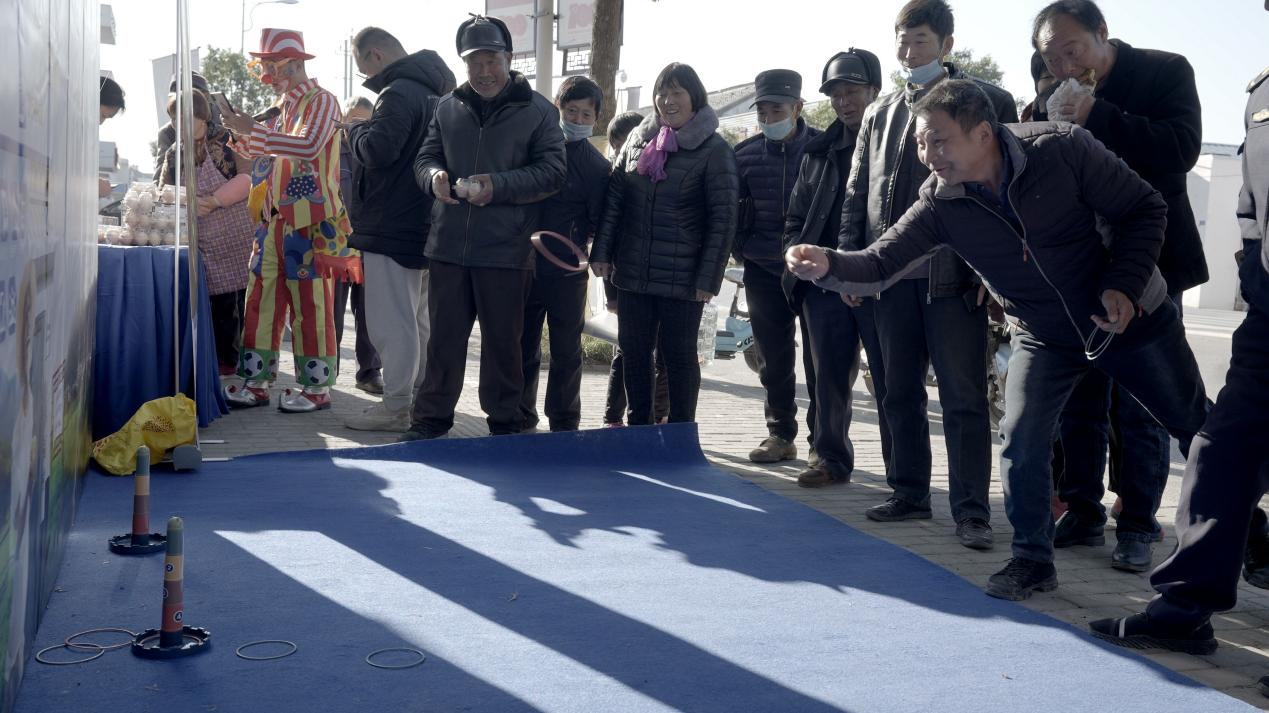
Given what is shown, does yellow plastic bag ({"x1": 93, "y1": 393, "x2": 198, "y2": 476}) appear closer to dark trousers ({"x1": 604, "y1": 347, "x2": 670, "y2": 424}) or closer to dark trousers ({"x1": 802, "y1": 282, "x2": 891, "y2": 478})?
dark trousers ({"x1": 604, "y1": 347, "x2": 670, "y2": 424})

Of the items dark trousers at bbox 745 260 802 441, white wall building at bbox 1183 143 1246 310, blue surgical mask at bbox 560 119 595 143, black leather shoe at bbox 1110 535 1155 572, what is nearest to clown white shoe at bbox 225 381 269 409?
blue surgical mask at bbox 560 119 595 143

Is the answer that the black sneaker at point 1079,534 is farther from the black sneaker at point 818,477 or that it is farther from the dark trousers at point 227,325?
the dark trousers at point 227,325

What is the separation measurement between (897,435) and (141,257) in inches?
170

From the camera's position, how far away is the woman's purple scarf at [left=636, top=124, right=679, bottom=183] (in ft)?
22.2

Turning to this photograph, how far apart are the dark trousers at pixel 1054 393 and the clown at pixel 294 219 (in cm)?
459

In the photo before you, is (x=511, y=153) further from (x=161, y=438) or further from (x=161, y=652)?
(x=161, y=652)

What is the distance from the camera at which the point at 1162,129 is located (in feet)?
15.6

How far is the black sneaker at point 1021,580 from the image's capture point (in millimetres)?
4461

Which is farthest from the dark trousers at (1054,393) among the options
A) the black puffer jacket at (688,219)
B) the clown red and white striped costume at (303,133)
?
the clown red and white striped costume at (303,133)

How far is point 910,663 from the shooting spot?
12.2ft

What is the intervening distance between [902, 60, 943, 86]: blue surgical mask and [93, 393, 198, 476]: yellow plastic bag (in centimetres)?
373

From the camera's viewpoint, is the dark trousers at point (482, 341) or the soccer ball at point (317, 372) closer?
the dark trousers at point (482, 341)

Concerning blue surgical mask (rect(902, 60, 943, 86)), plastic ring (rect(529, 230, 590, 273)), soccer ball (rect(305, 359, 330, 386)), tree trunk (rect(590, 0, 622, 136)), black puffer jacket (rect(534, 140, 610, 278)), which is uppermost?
tree trunk (rect(590, 0, 622, 136))

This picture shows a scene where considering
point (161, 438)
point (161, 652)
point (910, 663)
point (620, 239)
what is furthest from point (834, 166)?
point (161, 652)
